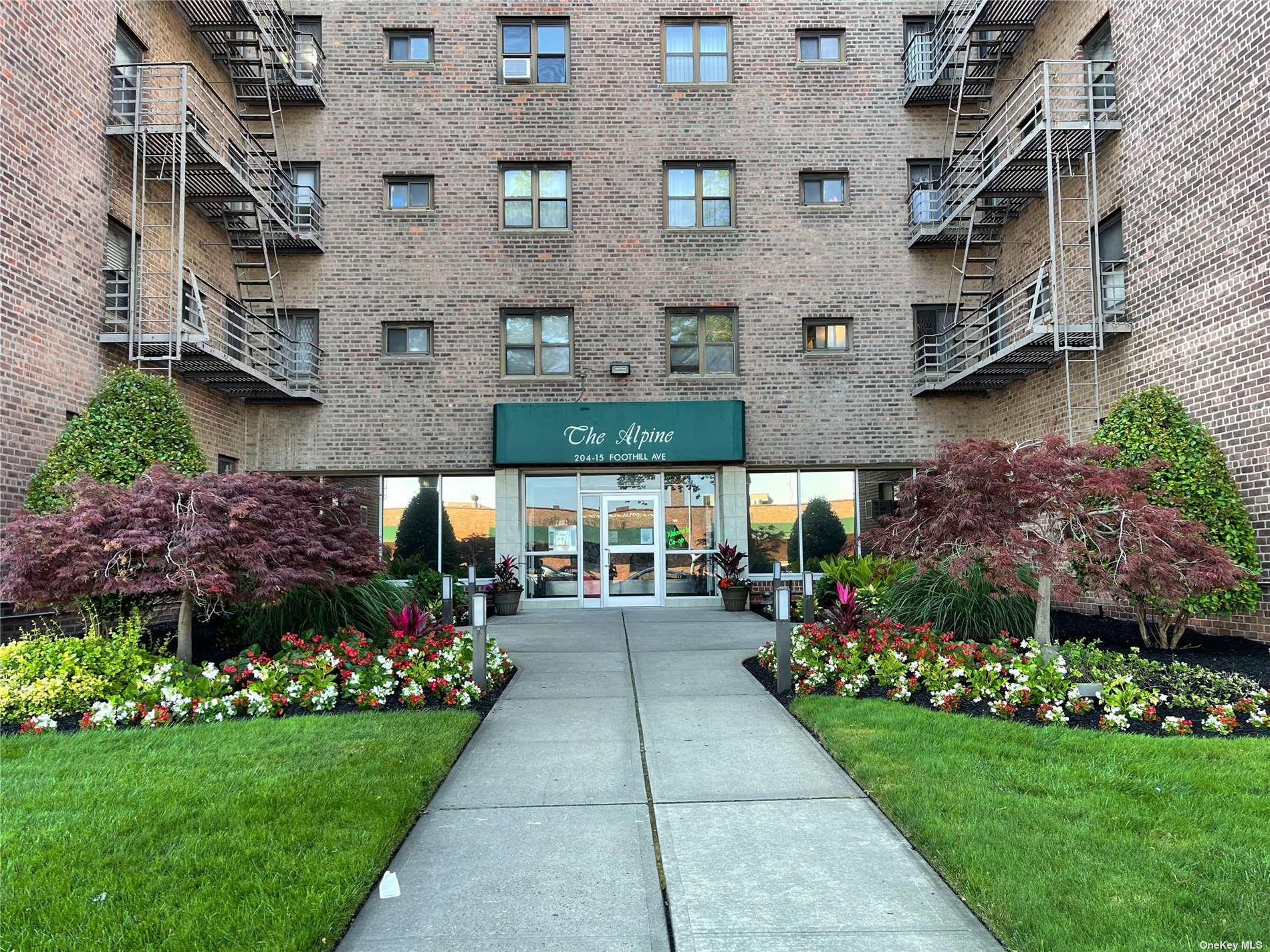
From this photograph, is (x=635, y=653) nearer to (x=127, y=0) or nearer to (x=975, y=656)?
(x=975, y=656)

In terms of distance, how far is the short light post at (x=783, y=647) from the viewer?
27.2ft

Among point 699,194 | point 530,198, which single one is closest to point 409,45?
point 530,198

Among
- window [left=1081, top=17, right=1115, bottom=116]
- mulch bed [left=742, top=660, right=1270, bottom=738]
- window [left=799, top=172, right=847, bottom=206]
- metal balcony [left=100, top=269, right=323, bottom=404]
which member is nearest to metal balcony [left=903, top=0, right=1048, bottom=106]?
window [left=1081, top=17, right=1115, bottom=116]

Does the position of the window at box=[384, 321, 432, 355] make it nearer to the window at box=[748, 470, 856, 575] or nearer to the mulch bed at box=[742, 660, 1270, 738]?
the window at box=[748, 470, 856, 575]

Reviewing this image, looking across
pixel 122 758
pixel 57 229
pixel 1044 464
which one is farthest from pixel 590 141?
pixel 122 758

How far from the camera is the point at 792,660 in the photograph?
29.8 feet

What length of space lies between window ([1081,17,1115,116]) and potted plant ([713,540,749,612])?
31.9ft

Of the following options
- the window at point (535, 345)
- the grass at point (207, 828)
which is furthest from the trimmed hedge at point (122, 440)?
the window at point (535, 345)

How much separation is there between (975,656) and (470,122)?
14.7 metres

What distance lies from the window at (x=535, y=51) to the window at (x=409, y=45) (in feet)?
5.28

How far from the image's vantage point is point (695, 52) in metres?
17.9

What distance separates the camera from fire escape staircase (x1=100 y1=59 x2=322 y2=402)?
12812 mm

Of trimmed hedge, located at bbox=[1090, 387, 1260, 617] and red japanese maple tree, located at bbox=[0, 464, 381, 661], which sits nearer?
red japanese maple tree, located at bbox=[0, 464, 381, 661]

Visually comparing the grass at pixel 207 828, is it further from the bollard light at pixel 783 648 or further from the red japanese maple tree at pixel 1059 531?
the red japanese maple tree at pixel 1059 531
